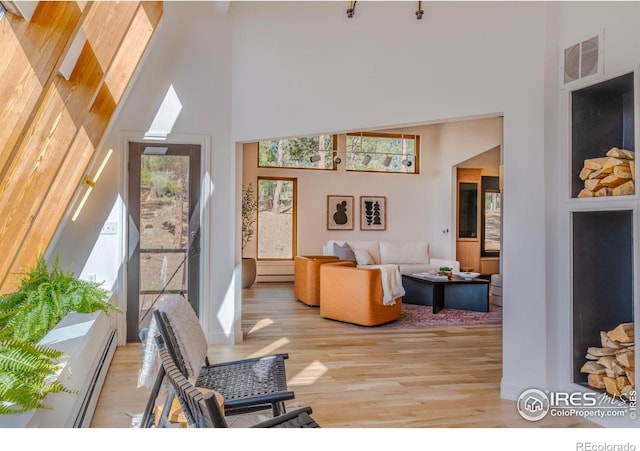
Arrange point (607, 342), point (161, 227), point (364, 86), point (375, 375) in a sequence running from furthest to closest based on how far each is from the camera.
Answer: point (161, 227)
point (364, 86)
point (375, 375)
point (607, 342)

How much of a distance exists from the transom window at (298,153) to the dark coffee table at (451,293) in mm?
3479

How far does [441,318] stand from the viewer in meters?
6.19

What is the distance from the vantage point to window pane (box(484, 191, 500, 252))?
9922 mm

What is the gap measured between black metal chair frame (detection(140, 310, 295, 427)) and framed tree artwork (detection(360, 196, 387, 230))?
7189 millimetres

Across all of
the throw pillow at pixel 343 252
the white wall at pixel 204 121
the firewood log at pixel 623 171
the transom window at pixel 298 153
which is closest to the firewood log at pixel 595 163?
the firewood log at pixel 623 171

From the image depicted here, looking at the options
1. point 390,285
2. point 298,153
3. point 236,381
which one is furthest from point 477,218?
point 236,381

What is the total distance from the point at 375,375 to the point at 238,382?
169 centimetres

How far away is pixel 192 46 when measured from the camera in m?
4.79

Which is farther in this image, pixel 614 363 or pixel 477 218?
pixel 477 218

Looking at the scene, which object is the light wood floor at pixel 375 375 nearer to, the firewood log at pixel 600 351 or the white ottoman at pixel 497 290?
the firewood log at pixel 600 351

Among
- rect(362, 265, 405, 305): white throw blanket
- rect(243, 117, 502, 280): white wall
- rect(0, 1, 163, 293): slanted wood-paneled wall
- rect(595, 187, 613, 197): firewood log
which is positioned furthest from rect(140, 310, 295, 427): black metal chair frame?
rect(243, 117, 502, 280): white wall

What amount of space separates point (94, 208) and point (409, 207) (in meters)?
6.93

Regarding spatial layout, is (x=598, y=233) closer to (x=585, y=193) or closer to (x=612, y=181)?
(x=585, y=193)
